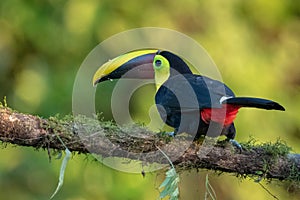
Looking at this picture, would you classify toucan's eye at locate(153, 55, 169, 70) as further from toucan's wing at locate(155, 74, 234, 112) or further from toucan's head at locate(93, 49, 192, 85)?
toucan's wing at locate(155, 74, 234, 112)

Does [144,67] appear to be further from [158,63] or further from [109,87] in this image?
[109,87]

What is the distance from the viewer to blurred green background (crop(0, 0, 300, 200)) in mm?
3684

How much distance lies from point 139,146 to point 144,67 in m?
0.81

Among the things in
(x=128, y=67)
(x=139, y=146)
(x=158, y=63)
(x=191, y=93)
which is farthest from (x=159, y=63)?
(x=139, y=146)

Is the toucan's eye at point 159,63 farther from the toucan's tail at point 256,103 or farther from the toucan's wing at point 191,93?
the toucan's tail at point 256,103

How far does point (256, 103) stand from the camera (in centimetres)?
215

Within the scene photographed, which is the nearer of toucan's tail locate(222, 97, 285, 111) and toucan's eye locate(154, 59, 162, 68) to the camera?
toucan's tail locate(222, 97, 285, 111)

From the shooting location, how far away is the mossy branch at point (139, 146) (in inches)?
79.7

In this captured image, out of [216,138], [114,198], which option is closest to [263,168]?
[216,138]

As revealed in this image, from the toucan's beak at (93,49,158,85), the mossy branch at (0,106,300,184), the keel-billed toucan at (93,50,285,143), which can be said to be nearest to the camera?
the mossy branch at (0,106,300,184)

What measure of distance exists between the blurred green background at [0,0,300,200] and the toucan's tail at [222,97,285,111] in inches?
55.8

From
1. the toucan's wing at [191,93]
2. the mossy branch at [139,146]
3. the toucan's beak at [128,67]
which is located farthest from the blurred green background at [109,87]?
the mossy branch at [139,146]

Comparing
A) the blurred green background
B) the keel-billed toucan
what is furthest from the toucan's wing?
the blurred green background

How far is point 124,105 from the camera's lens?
12.1 feet
